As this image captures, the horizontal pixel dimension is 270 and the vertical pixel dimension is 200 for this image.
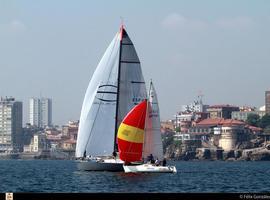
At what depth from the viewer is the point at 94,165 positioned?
58.0 metres

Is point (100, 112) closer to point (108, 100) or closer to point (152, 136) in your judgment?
point (108, 100)

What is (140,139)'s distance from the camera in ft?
178

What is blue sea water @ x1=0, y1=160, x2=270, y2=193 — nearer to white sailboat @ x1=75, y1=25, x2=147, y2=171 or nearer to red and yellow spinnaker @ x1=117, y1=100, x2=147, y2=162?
red and yellow spinnaker @ x1=117, y1=100, x2=147, y2=162

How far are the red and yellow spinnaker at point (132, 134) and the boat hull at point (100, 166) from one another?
4.92 ft

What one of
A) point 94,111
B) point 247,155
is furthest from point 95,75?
point 247,155

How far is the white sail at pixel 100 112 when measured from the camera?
58.7m

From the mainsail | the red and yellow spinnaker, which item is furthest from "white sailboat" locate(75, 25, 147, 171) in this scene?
the red and yellow spinnaker

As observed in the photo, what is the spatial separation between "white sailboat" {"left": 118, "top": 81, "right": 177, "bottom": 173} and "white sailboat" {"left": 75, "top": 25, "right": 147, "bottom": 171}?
3.26 m

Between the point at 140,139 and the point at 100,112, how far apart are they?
555cm

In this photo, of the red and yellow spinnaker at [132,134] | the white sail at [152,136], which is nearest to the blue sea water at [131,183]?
the red and yellow spinnaker at [132,134]

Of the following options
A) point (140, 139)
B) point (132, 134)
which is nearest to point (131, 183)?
point (132, 134)

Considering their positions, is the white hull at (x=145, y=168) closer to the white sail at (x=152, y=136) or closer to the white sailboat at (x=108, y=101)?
the white sail at (x=152, y=136)
